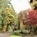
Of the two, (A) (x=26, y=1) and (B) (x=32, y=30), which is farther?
(A) (x=26, y=1)

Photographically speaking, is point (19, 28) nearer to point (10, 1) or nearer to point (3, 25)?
point (3, 25)

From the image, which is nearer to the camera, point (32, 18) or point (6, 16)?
point (32, 18)

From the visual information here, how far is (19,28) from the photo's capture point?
0.92m

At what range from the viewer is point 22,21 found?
2.96 ft

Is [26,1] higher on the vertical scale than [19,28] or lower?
higher

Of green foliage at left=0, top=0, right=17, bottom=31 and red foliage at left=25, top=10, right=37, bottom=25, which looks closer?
red foliage at left=25, top=10, right=37, bottom=25

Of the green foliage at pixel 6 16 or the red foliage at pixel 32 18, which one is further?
the green foliage at pixel 6 16

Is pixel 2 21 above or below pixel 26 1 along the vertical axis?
below

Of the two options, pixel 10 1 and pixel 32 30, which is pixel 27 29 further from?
pixel 10 1

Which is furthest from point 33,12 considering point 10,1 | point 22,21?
point 10,1

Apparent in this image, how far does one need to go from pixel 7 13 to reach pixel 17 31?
0.52ft

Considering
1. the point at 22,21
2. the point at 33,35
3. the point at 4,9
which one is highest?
the point at 4,9

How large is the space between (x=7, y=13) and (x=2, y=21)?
2.8 inches

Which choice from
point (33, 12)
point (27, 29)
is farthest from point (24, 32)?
point (33, 12)
